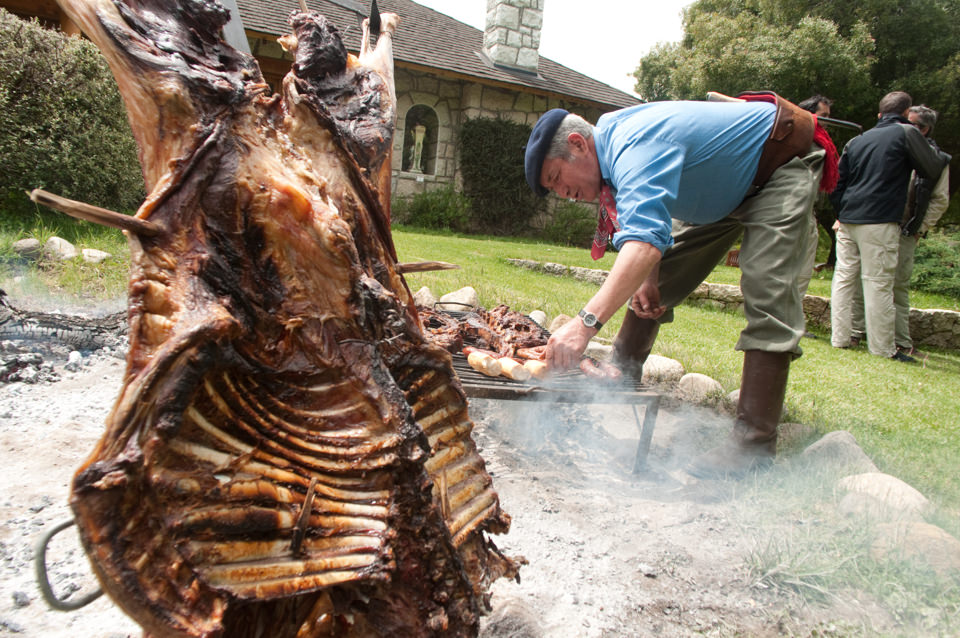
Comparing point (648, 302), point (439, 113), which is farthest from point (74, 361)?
point (439, 113)

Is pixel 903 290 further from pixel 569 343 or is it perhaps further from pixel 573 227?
pixel 573 227

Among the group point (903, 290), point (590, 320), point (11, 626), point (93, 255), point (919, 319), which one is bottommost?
point (11, 626)

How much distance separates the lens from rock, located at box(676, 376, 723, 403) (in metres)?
3.94

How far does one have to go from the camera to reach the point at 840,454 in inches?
114

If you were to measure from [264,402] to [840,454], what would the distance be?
280 cm

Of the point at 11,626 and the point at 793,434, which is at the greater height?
the point at 793,434

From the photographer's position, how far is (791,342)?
9.00ft

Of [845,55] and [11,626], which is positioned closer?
[11,626]

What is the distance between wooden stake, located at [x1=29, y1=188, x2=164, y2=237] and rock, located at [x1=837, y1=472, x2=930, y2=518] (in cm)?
274

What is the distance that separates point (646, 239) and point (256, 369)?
152cm

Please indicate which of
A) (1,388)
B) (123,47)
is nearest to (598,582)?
(123,47)

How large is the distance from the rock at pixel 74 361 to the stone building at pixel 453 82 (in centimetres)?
1116

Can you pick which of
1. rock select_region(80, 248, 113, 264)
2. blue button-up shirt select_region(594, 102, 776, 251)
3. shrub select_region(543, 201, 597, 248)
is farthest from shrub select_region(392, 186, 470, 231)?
blue button-up shirt select_region(594, 102, 776, 251)

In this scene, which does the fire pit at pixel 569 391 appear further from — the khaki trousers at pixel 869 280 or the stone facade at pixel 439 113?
the stone facade at pixel 439 113
